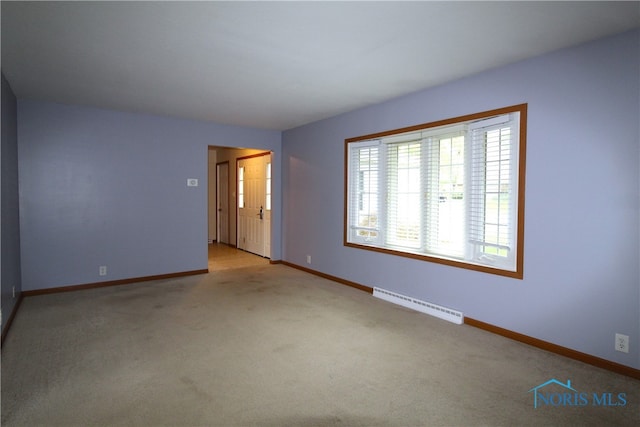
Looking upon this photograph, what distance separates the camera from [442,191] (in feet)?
13.2

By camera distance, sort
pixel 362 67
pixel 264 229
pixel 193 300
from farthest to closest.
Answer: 1. pixel 264 229
2. pixel 193 300
3. pixel 362 67

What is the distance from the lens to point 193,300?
4.43m

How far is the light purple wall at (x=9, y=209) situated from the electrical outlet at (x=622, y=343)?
5007 millimetres

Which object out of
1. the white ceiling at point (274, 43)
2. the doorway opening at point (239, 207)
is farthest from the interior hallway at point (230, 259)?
the white ceiling at point (274, 43)

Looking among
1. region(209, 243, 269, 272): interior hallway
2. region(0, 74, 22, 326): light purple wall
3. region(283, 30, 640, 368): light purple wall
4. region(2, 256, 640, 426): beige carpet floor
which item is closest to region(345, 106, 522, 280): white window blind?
region(283, 30, 640, 368): light purple wall

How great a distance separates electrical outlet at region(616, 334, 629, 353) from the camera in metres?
2.62

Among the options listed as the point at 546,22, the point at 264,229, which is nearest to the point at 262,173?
the point at 264,229

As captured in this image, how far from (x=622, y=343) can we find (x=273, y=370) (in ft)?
8.45

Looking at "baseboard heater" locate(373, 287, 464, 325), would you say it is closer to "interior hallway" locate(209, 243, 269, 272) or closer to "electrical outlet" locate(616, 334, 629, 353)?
"electrical outlet" locate(616, 334, 629, 353)

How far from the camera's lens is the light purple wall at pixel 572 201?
2.61 meters

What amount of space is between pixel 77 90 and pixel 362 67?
3.24 metres

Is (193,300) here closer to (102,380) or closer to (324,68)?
(102,380)

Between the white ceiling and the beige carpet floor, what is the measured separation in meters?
2.48

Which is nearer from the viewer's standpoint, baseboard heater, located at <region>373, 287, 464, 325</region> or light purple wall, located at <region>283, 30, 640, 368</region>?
light purple wall, located at <region>283, 30, 640, 368</region>
